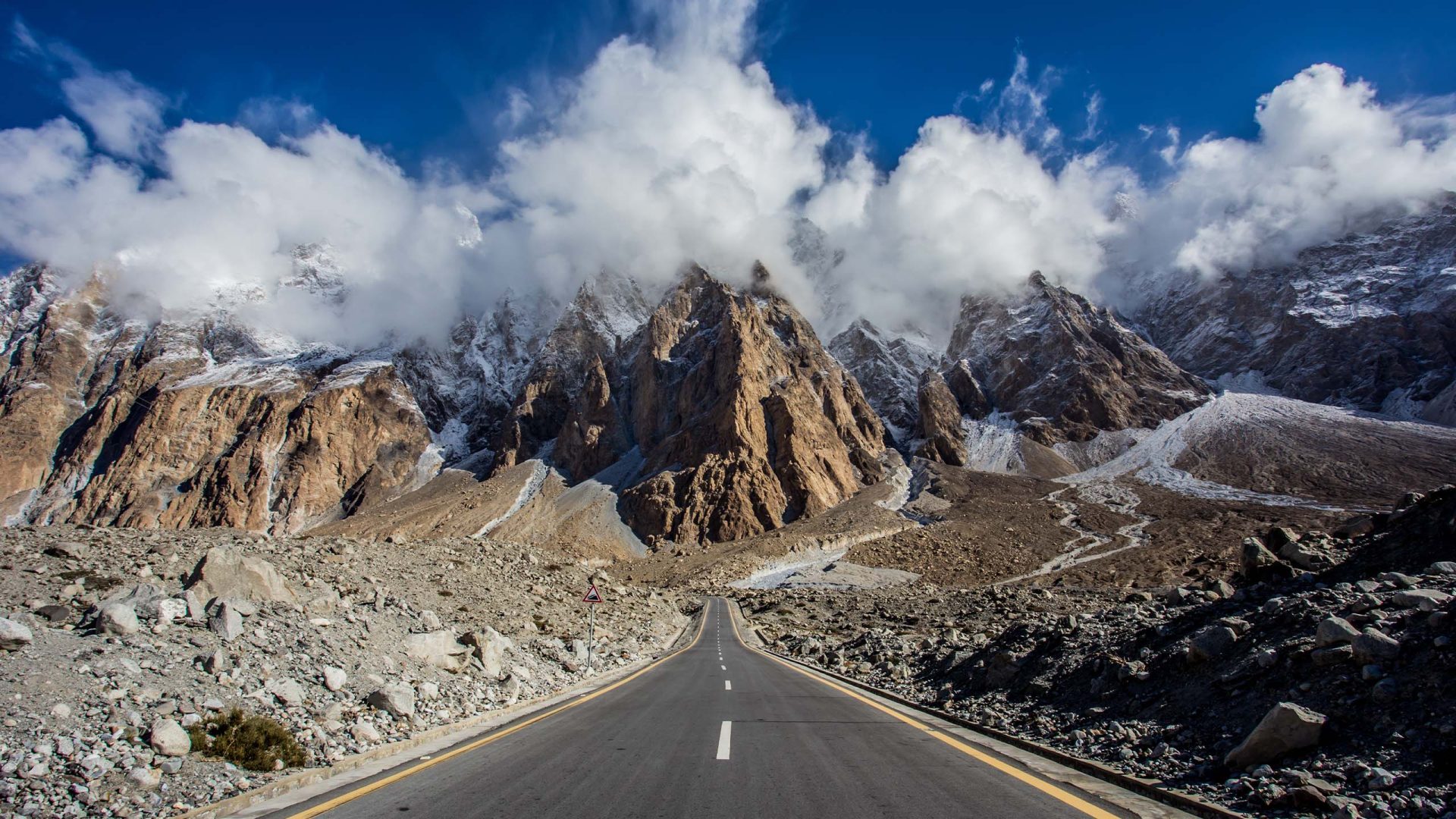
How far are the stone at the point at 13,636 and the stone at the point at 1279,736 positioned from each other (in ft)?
45.0

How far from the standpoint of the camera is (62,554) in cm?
1361

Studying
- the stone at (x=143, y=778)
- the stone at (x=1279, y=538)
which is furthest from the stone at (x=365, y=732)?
the stone at (x=1279, y=538)

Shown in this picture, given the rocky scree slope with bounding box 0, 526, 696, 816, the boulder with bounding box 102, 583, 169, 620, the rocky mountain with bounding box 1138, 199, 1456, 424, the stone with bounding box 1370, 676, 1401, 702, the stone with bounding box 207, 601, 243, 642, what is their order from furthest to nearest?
1. the rocky mountain with bounding box 1138, 199, 1456, 424
2. the stone with bounding box 207, 601, 243, 642
3. the boulder with bounding box 102, 583, 169, 620
4. the stone with bounding box 1370, 676, 1401, 702
5. the rocky scree slope with bounding box 0, 526, 696, 816

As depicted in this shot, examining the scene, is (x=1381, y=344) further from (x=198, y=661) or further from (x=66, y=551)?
(x=66, y=551)

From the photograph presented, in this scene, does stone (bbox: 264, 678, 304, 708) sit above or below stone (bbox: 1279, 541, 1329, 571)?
below

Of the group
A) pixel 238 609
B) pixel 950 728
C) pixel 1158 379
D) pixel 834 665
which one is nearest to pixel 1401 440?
pixel 1158 379

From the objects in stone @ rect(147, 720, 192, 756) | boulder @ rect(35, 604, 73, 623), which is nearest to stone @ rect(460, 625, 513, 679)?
boulder @ rect(35, 604, 73, 623)

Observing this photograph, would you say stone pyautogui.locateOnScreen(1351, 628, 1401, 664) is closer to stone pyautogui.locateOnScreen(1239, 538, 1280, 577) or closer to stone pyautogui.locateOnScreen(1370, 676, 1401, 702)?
stone pyautogui.locateOnScreen(1370, 676, 1401, 702)

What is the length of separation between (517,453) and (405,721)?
16446 centimetres

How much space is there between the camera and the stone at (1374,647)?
273 inches

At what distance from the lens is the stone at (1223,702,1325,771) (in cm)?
645

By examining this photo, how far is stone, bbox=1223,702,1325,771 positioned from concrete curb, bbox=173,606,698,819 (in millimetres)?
9477

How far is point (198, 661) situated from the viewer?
29.5 feet

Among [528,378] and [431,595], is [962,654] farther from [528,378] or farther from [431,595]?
[528,378]
